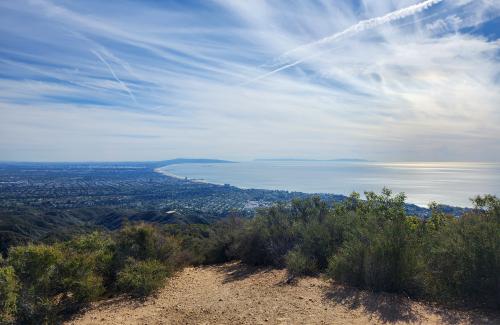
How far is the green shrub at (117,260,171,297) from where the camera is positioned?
1041cm

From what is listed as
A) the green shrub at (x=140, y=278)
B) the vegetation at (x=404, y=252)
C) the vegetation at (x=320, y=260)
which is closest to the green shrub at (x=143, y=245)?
the vegetation at (x=320, y=260)

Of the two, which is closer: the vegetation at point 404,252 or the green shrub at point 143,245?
the vegetation at point 404,252

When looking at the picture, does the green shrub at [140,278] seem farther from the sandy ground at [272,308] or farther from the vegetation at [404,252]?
the vegetation at [404,252]

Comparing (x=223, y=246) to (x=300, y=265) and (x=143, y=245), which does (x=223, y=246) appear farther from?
(x=300, y=265)

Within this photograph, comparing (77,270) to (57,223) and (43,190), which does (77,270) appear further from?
(43,190)

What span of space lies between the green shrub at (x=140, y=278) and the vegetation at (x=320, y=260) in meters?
0.03

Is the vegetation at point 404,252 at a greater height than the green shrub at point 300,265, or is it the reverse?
the vegetation at point 404,252

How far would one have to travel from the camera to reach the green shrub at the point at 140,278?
34.1 ft

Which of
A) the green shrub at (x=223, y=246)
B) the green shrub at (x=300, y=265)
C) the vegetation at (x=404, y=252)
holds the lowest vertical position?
the green shrub at (x=223, y=246)

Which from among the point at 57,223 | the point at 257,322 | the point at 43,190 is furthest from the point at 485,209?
the point at 43,190

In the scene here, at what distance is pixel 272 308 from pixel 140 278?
4.04 meters

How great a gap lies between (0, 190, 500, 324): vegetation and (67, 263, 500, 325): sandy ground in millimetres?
490

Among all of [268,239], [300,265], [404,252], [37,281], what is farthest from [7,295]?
[268,239]

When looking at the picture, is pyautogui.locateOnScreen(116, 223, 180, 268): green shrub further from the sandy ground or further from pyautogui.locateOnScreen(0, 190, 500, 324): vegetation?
the sandy ground
